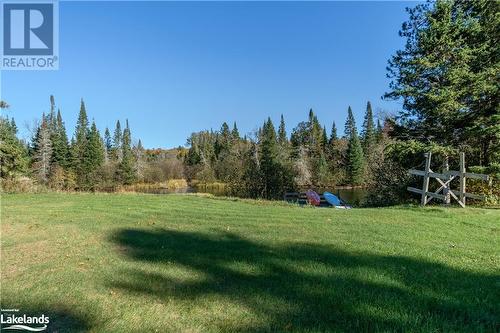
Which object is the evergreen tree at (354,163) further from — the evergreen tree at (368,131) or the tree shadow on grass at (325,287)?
the tree shadow on grass at (325,287)

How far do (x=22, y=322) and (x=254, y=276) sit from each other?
263 centimetres

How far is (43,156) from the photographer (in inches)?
2076

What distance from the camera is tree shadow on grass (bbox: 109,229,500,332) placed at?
3436mm

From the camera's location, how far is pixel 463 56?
51.2 feet

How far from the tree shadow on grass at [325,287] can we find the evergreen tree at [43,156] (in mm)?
52975

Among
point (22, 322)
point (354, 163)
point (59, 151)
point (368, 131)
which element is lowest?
point (22, 322)

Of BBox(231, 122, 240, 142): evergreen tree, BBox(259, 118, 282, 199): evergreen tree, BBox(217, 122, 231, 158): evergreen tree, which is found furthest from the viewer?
BBox(231, 122, 240, 142): evergreen tree

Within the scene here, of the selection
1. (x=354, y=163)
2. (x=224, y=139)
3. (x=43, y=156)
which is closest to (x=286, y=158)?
(x=354, y=163)

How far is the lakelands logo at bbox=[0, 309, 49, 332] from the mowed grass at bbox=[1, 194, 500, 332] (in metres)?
0.12

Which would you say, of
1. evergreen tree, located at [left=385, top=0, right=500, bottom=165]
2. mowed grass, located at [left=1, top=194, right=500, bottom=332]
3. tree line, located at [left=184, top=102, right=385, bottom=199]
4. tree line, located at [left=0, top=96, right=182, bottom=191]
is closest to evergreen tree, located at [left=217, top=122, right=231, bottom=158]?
tree line, located at [left=184, top=102, right=385, bottom=199]

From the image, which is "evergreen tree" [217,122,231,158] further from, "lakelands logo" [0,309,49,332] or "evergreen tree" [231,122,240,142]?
"lakelands logo" [0,309,49,332]

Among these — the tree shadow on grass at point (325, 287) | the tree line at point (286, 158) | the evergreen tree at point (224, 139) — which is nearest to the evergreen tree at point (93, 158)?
the tree line at point (286, 158)

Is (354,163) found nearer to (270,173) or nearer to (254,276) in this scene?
(270,173)

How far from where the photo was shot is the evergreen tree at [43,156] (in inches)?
2044
